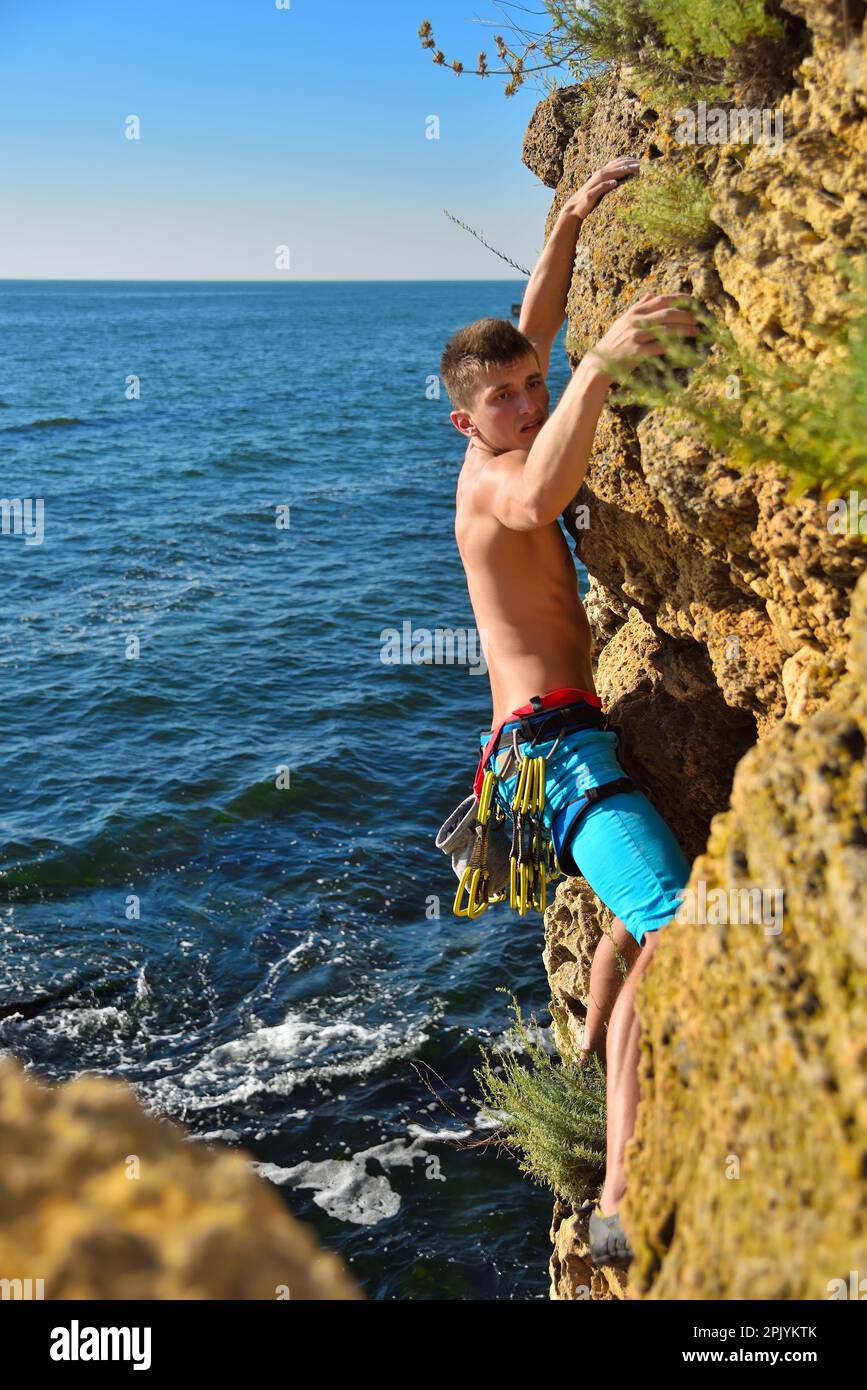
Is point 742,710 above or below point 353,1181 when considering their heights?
above

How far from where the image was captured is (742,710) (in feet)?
18.2

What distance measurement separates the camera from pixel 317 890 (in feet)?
44.4

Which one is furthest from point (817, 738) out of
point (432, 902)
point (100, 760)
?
point (100, 760)

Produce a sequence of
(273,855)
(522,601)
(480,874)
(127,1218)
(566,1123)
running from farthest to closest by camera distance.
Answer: (273,855) → (566,1123) → (480,874) → (522,601) → (127,1218)

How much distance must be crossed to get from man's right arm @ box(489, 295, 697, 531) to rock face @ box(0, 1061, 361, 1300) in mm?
2943

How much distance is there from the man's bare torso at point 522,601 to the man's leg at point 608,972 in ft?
3.87

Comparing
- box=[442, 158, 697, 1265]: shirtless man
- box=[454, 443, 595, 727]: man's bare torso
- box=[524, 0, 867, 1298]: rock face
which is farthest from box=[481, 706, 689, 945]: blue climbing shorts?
Result: box=[524, 0, 867, 1298]: rock face

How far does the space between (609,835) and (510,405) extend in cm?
204

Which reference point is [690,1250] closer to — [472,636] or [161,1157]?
[161,1157]

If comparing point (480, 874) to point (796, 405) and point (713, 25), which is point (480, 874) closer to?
point (796, 405)

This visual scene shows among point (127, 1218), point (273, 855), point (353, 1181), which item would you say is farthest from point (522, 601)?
point (273, 855)

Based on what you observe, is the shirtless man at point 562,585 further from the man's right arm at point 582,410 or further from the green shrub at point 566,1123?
the green shrub at point 566,1123
